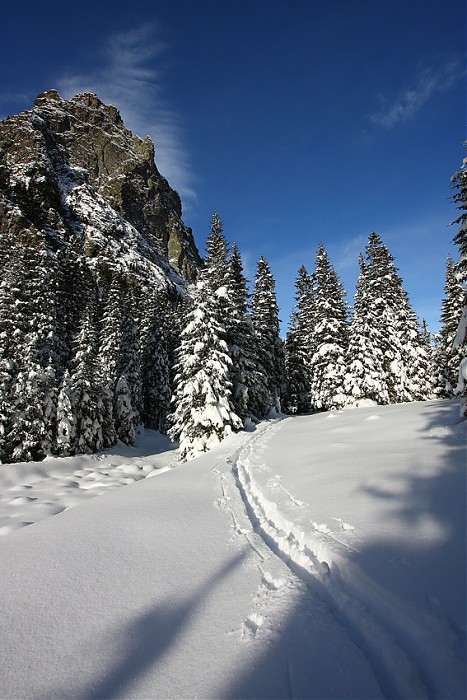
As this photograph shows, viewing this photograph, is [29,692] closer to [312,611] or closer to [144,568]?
[144,568]

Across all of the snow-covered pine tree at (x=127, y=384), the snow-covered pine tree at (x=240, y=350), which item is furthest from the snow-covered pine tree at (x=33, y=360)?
the snow-covered pine tree at (x=240, y=350)

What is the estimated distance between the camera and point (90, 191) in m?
92.2

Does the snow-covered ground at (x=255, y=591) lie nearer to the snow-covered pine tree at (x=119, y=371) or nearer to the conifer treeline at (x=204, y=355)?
the conifer treeline at (x=204, y=355)

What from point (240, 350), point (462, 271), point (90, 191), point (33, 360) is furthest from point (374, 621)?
point (90, 191)

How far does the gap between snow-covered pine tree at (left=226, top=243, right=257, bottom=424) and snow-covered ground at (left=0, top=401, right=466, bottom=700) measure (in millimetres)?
12492

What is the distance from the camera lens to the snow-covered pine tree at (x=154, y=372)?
122 feet

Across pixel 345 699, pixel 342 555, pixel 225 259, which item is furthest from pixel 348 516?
pixel 225 259

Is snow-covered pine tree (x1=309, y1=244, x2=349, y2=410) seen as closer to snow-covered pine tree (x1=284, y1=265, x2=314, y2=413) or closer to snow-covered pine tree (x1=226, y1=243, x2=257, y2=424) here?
snow-covered pine tree (x1=284, y1=265, x2=314, y2=413)

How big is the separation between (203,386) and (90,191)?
96716 millimetres

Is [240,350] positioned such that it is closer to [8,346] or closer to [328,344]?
[328,344]

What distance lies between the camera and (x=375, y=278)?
3123 cm

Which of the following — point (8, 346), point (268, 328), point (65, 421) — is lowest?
point (65, 421)

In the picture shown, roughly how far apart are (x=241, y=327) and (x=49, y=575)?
18.7 m

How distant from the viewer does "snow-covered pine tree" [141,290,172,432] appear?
37281mm
